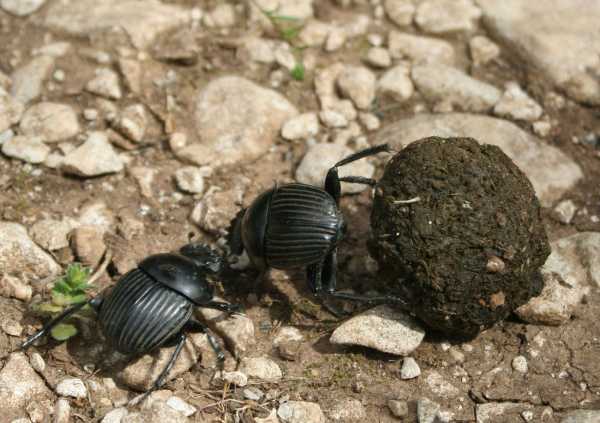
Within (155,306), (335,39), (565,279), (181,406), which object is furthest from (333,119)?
(181,406)

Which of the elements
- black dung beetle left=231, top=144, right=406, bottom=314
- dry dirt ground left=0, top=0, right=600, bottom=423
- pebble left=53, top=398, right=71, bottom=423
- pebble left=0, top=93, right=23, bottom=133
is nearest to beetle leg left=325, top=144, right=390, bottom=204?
black dung beetle left=231, top=144, right=406, bottom=314

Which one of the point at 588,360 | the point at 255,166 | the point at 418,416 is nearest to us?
the point at 418,416

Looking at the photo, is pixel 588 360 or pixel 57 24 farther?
pixel 57 24

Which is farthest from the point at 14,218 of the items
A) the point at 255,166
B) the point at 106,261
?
the point at 255,166

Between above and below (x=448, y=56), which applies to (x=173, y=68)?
above

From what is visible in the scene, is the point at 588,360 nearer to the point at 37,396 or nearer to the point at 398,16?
the point at 37,396

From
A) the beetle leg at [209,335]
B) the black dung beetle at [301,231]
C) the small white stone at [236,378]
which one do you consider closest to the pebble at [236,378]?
the small white stone at [236,378]
